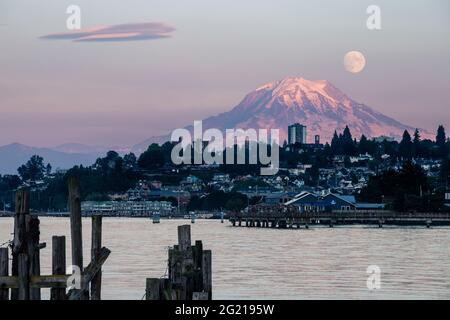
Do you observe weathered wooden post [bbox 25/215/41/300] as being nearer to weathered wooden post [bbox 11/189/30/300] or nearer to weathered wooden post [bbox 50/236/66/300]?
weathered wooden post [bbox 11/189/30/300]

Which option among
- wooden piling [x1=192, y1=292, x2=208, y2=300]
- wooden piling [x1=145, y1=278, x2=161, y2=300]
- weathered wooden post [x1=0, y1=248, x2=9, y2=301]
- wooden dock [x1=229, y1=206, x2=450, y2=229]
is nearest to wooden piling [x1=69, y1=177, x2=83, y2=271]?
weathered wooden post [x1=0, y1=248, x2=9, y2=301]

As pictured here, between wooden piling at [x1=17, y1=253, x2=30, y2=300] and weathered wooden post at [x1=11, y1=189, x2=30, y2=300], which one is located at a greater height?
weathered wooden post at [x1=11, y1=189, x2=30, y2=300]

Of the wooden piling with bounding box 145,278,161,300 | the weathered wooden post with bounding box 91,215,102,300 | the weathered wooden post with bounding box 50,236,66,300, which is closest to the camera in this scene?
the wooden piling with bounding box 145,278,161,300

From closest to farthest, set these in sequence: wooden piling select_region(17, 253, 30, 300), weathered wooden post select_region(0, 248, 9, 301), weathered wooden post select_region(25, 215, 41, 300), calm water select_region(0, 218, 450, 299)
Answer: wooden piling select_region(17, 253, 30, 300) → weathered wooden post select_region(0, 248, 9, 301) → weathered wooden post select_region(25, 215, 41, 300) → calm water select_region(0, 218, 450, 299)

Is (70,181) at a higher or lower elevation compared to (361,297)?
higher

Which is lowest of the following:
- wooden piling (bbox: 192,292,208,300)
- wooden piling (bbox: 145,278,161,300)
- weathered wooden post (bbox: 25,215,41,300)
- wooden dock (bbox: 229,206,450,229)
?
wooden dock (bbox: 229,206,450,229)

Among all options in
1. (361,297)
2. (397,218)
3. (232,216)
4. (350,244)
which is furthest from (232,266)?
(232,216)

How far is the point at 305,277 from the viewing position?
57.9m

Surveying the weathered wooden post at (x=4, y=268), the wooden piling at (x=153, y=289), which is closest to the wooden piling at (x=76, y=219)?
the weathered wooden post at (x=4, y=268)

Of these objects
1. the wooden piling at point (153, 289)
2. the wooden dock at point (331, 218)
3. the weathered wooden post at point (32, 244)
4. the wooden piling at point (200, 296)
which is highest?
the weathered wooden post at point (32, 244)

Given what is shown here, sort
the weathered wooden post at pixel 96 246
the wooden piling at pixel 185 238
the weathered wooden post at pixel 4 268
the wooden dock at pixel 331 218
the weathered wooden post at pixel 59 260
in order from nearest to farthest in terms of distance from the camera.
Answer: the weathered wooden post at pixel 4 268, the weathered wooden post at pixel 59 260, the weathered wooden post at pixel 96 246, the wooden piling at pixel 185 238, the wooden dock at pixel 331 218

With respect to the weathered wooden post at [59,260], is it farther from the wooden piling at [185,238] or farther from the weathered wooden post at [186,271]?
the wooden piling at [185,238]

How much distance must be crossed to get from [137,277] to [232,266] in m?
10.9
